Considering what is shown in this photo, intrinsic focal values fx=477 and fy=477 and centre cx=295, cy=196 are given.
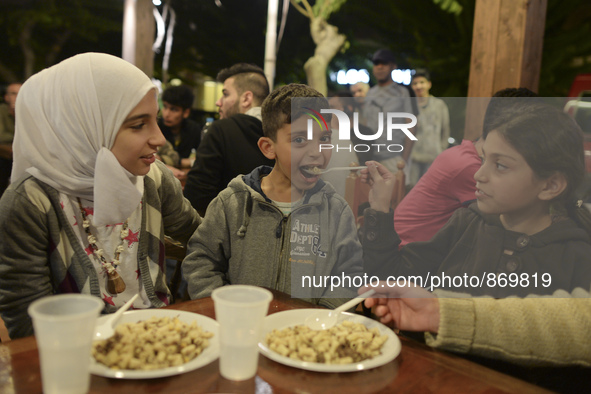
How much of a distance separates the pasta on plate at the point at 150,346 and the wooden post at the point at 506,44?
93.5 inches

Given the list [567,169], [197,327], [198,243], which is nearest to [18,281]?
[198,243]

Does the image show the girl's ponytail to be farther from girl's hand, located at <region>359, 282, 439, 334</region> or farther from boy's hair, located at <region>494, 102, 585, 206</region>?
girl's hand, located at <region>359, 282, 439, 334</region>

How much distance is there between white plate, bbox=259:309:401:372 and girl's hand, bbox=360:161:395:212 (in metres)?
0.33

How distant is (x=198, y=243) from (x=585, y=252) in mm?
1012

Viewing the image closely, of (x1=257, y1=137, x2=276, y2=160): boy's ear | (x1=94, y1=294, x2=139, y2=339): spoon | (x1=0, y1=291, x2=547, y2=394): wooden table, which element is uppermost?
(x1=257, y1=137, x2=276, y2=160): boy's ear

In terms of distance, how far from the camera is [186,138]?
4336mm

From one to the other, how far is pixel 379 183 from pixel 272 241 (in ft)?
1.26

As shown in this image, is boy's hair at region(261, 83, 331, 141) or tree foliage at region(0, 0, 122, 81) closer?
boy's hair at region(261, 83, 331, 141)

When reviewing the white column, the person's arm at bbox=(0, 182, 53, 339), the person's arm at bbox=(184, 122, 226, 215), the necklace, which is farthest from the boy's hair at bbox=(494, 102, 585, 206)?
the white column

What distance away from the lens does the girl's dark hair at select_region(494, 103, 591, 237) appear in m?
1.13

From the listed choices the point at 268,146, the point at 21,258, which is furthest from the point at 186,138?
the point at 21,258

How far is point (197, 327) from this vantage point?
0.90 meters

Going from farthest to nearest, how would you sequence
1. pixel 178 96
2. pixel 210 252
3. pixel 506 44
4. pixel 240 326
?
1. pixel 178 96
2. pixel 506 44
3. pixel 210 252
4. pixel 240 326

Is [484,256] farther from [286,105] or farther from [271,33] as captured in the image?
[271,33]
